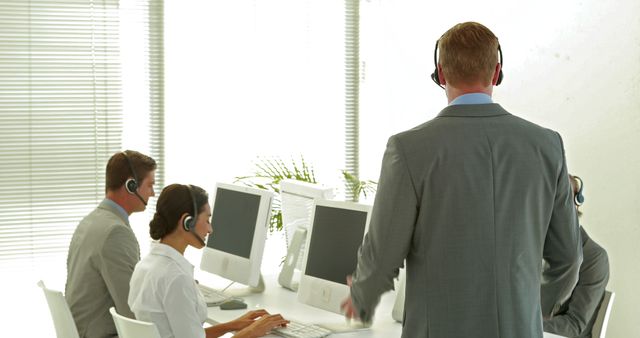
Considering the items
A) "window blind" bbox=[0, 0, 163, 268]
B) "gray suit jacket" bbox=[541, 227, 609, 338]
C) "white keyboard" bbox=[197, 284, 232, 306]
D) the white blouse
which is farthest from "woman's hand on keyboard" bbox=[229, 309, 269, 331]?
"window blind" bbox=[0, 0, 163, 268]

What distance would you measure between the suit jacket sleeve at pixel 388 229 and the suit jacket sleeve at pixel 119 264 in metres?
1.46

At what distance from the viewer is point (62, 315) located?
308 cm

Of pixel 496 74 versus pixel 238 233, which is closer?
pixel 496 74

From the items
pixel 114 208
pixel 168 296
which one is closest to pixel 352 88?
pixel 114 208

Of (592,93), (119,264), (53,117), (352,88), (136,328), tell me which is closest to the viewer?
(136,328)

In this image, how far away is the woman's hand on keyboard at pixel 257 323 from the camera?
3.10 metres

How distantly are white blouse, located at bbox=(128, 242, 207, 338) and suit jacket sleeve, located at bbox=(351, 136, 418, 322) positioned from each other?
920mm

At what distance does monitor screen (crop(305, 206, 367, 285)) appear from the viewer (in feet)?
10.6

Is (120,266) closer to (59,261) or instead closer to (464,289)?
(464,289)

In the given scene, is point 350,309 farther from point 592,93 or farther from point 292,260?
point 592,93

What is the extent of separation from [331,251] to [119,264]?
0.81m

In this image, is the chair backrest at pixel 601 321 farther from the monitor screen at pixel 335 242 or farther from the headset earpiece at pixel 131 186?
the headset earpiece at pixel 131 186

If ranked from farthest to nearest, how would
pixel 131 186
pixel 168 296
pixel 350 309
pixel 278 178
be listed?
pixel 278 178 → pixel 131 186 → pixel 168 296 → pixel 350 309

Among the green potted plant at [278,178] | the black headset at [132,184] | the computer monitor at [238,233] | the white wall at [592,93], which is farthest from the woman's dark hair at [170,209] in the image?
the green potted plant at [278,178]
